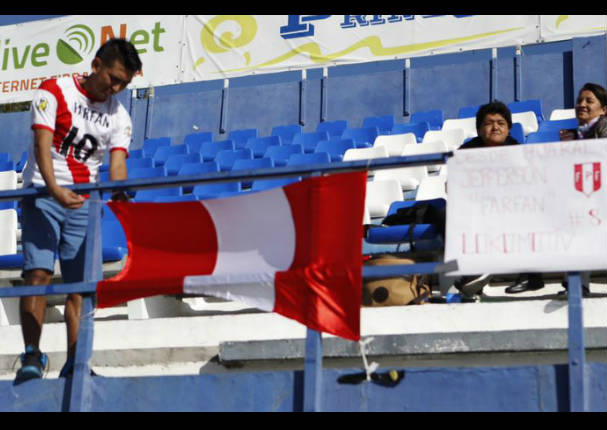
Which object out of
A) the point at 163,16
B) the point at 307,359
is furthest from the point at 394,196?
the point at 163,16

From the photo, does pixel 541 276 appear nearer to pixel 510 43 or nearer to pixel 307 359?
pixel 307 359

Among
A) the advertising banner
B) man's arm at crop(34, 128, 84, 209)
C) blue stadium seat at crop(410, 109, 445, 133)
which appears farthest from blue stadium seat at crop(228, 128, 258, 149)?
man's arm at crop(34, 128, 84, 209)

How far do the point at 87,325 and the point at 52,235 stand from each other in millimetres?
533

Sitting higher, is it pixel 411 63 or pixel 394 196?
pixel 411 63

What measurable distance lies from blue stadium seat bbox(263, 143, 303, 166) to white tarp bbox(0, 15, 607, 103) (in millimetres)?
2237

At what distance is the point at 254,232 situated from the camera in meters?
4.17

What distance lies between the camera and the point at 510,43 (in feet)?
37.3

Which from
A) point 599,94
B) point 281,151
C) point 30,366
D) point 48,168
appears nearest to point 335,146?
point 281,151

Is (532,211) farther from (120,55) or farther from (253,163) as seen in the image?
(253,163)

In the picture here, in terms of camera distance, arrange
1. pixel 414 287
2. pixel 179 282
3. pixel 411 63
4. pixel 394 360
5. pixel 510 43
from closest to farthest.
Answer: pixel 179 282
pixel 394 360
pixel 414 287
pixel 510 43
pixel 411 63

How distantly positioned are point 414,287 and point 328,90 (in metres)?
8.03

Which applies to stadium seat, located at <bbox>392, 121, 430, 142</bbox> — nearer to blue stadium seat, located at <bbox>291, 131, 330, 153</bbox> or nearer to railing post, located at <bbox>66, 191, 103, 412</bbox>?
blue stadium seat, located at <bbox>291, 131, 330, 153</bbox>

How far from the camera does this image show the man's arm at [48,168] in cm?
427
